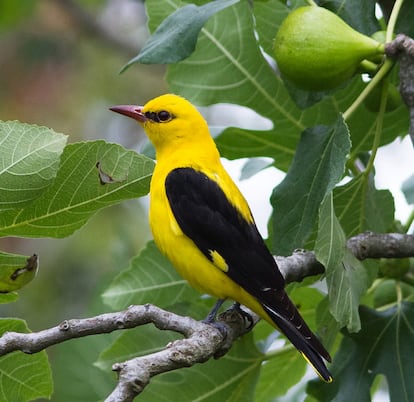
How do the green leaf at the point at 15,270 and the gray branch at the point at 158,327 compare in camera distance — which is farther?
the green leaf at the point at 15,270

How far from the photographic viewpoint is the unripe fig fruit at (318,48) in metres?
2.53

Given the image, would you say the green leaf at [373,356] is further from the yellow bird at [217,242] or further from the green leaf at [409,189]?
the green leaf at [409,189]

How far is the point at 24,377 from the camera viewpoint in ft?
8.32

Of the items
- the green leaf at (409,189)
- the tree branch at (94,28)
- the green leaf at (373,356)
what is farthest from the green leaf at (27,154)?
the tree branch at (94,28)

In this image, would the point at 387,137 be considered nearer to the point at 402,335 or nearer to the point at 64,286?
the point at 402,335

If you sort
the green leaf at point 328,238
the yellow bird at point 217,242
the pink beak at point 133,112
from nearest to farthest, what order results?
1. the green leaf at point 328,238
2. the yellow bird at point 217,242
3. the pink beak at point 133,112

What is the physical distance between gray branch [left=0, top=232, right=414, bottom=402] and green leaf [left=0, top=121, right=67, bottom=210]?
0.38 m

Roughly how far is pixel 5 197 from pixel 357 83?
1.36m

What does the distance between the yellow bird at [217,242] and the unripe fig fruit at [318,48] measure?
576 millimetres

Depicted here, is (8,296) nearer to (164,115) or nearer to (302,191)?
(302,191)

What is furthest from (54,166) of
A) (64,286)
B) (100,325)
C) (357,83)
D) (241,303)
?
(64,286)

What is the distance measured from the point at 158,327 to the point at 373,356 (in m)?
0.97

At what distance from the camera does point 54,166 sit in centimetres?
226

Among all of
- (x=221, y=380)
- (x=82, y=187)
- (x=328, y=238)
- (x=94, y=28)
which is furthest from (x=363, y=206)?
(x=94, y=28)
